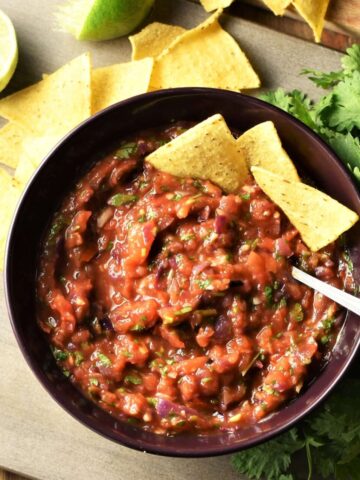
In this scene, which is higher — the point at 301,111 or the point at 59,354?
the point at 301,111

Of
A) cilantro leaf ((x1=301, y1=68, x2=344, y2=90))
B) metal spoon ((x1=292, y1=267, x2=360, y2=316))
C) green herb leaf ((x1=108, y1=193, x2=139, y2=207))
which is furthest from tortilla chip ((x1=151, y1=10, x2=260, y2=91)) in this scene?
metal spoon ((x1=292, y1=267, x2=360, y2=316))

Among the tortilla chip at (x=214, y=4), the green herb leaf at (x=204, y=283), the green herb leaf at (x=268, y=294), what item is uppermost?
the tortilla chip at (x=214, y=4)

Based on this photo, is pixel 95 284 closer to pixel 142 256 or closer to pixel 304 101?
pixel 142 256

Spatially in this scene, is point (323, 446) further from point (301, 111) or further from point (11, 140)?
point (11, 140)

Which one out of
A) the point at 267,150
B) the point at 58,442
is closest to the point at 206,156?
the point at 267,150

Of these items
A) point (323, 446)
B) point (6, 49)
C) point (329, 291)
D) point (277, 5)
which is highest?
point (6, 49)

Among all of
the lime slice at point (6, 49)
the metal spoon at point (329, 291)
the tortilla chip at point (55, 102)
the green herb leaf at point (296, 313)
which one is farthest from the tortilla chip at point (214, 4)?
the green herb leaf at point (296, 313)

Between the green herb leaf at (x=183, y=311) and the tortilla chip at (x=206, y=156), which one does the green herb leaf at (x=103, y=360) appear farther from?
the tortilla chip at (x=206, y=156)
